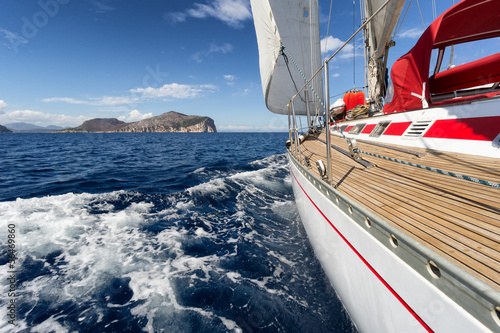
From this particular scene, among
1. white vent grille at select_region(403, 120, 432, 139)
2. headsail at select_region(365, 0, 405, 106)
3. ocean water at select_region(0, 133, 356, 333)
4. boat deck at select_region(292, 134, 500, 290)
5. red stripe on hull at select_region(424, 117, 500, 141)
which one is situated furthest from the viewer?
headsail at select_region(365, 0, 405, 106)

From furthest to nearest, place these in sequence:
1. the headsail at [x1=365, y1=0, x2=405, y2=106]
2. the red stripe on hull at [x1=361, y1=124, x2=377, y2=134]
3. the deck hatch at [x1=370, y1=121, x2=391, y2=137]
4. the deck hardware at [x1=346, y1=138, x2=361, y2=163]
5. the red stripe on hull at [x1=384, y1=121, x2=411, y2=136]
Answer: the headsail at [x1=365, y1=0, x2=405, y2=106] < the red stripe on hull at [x1=361, y1=124, x2=377, y2=134] < the deck hatch at [x1=370, y1=121, x2=391, y2=137] < the red stripe on hull at [x1=384, y1=121, x2=411, y2=136] < the deck hardware at [x1=346, y1=138, x2=361, y2=163]

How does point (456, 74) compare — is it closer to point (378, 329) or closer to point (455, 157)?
point (455, 157)

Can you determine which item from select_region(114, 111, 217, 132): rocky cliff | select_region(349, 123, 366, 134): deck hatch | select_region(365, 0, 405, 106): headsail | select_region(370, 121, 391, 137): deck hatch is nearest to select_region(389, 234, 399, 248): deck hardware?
select_region(370, 121, 391, 137): deck hatch

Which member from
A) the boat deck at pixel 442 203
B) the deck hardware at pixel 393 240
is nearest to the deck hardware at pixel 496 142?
the boat deck at pixel 442 203

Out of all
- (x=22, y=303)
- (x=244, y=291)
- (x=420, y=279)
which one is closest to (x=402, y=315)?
(x=420, y=279)

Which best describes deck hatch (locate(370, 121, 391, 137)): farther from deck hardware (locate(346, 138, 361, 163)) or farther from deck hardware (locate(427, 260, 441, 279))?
deck hardware (locate(427, 260, 441, 279))

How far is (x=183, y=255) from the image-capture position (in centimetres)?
400

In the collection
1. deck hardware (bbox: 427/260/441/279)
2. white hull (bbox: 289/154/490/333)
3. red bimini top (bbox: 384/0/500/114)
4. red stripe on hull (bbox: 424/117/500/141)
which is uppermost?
red bimini top (bbox: 384/0/500/114)

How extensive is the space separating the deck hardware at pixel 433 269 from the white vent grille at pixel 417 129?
3565 mm

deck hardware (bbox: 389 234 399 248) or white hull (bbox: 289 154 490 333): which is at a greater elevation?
deck hardware (bbox: 389 234 399 248)

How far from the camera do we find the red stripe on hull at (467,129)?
283 centimetres

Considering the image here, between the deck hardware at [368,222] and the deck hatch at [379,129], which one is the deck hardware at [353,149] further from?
the deck hardware at [368,222]

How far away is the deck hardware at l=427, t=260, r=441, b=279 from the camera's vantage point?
1.06m

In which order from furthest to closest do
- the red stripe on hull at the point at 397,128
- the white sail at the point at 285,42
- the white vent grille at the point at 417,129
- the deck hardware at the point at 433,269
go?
1. the white sail at the point at 285,42
2. the red stripe on hull at the point at 397,128
3. the white vent grille at the point at 417,129
4. the deck hardware at the point at 433,269
